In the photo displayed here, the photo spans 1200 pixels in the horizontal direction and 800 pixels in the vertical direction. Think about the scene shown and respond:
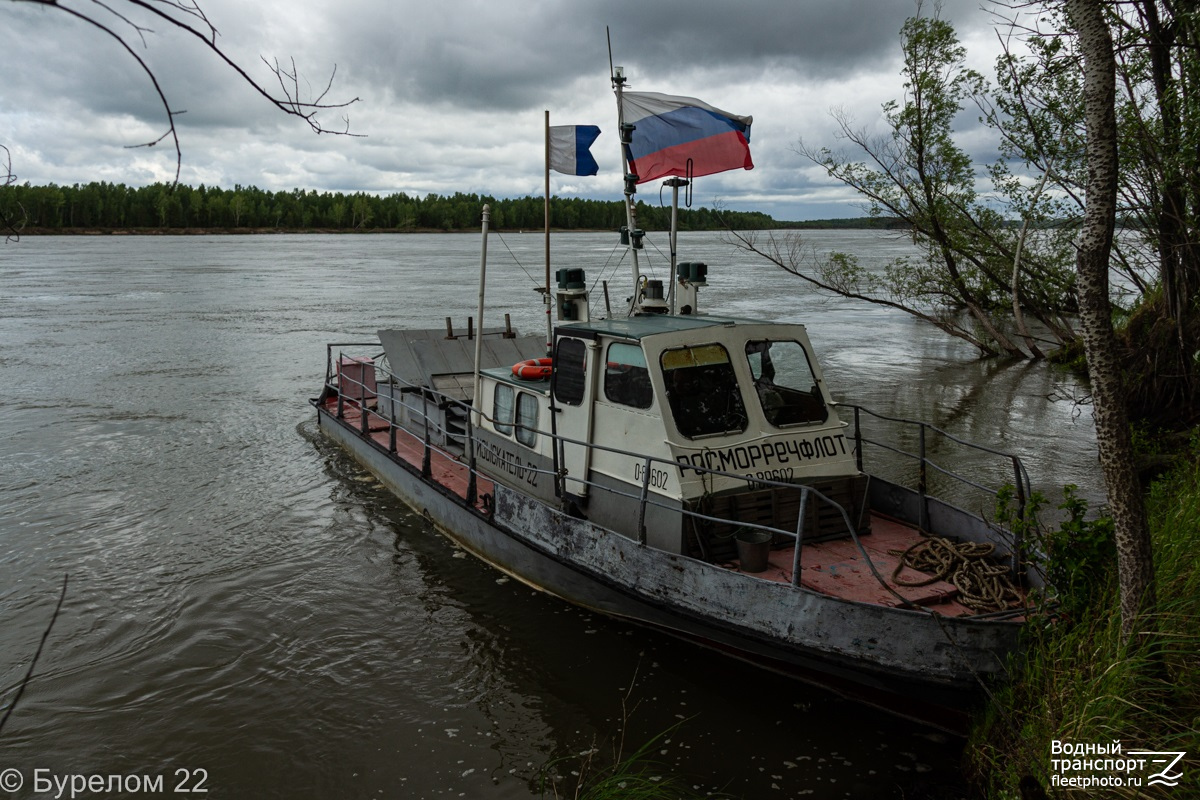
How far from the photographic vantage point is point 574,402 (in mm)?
8719

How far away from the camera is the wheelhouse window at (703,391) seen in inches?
309

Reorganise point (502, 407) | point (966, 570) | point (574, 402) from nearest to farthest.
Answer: point (966, 570), point (574, 402), point (502, 407)

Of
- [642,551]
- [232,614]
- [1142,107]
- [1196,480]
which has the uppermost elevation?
[1142,107]

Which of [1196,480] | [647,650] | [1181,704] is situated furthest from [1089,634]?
[647,650]

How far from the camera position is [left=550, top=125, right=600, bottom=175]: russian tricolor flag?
34.2 ft

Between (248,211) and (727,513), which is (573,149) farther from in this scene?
(248,211)

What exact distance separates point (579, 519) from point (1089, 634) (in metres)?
4.36

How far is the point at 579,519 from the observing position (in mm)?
8273

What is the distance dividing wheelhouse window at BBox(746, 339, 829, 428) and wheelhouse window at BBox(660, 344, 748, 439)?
0.32 meters

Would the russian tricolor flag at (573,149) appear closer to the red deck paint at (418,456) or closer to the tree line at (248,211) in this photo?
the red deck paint at (418,456)

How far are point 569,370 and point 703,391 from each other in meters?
1.52

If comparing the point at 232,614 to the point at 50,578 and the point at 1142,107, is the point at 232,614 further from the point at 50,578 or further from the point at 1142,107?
the point at 1142,107

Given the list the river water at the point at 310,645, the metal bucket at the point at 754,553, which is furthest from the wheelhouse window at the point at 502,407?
the metal bucket at the point at 754,553

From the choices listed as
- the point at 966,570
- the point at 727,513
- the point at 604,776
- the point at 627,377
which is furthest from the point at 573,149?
the point at 604,776
